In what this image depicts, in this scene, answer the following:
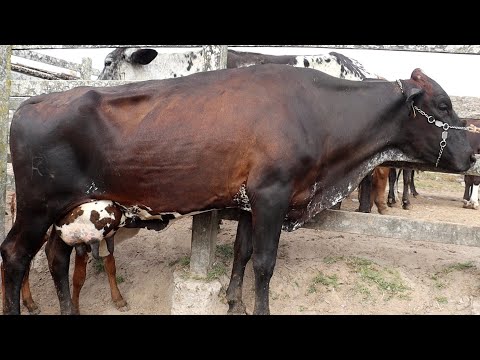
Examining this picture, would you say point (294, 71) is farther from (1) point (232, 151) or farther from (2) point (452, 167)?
(2) point (452, 167)

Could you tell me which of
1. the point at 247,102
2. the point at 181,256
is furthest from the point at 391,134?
the point at 181,256

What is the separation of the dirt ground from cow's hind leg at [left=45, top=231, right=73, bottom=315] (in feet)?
2.09

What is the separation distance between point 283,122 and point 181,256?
243 centimetres

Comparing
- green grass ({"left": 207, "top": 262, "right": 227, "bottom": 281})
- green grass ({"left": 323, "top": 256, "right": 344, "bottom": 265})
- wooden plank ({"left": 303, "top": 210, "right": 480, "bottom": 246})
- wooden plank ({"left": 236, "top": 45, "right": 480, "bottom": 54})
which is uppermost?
wooden plank ({"left": 236, "top": 45, "right": 480, "bottom": 54})

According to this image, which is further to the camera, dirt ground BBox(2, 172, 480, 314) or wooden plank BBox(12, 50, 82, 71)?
wooden plank BBox(12, 50, 82, 71)

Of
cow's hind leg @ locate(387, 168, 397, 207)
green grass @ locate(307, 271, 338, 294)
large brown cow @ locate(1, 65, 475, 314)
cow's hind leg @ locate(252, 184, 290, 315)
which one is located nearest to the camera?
cow's hind leg @ locate(252, 184, 290, 315)

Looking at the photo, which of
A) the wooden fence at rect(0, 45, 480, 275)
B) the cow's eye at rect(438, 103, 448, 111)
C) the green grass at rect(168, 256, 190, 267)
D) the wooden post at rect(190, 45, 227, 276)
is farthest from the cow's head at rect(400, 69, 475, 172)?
the green grass at rect(168, 256, 190, 267)

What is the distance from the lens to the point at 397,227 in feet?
17.2

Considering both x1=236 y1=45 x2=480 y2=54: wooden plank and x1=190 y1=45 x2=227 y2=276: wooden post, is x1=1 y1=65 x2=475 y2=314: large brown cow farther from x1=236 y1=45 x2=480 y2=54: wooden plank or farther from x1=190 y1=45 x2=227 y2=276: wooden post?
x1=190 y1=45 x2=227 y2=276: wooden post

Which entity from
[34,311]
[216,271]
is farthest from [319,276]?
[34,311]

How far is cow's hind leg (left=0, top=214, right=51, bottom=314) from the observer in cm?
479

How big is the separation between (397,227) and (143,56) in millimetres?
A: 3814

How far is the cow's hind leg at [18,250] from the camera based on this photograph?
188 inches

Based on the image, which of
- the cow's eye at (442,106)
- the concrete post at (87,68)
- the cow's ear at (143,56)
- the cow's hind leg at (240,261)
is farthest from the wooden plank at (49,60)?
the cow's eye at (442,106)
